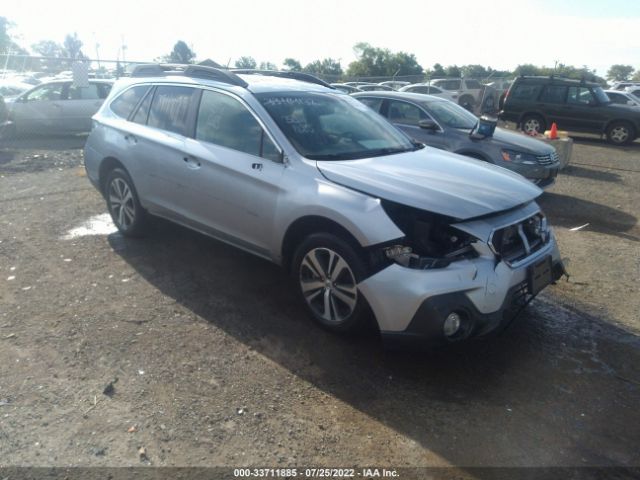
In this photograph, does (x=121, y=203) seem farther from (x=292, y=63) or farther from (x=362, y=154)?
(x=292, y=63)

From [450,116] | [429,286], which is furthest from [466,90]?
[429,286]

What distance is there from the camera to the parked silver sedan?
14.7 m

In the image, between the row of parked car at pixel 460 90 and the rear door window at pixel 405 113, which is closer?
the rear door window at pixel 405 113

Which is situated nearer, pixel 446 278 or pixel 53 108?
pixel 446 278

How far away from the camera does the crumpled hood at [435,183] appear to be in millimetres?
3654

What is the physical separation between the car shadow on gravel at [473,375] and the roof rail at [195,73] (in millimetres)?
1812

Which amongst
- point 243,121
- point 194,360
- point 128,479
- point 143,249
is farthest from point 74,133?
point 128,479

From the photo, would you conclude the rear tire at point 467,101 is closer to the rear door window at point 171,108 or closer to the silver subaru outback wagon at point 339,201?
the silver subaru outback wagon at point 339,201

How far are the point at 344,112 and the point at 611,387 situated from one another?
3078 millimetres

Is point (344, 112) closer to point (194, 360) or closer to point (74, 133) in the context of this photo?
point (194, 360)

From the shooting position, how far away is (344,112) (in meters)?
5.07

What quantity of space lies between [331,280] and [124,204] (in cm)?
304

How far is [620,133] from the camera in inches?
632

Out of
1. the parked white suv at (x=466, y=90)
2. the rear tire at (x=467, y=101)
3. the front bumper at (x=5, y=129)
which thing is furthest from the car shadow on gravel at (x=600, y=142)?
the front bumper at (x=5, y=129)
